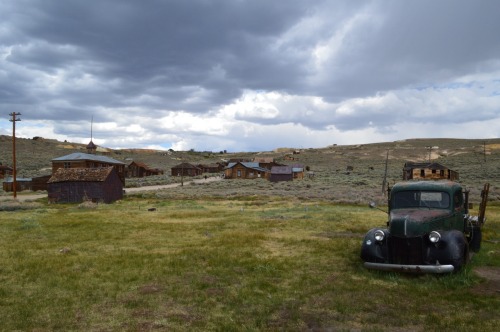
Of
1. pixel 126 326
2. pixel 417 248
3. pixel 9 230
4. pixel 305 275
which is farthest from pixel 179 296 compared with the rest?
pixel 9 230

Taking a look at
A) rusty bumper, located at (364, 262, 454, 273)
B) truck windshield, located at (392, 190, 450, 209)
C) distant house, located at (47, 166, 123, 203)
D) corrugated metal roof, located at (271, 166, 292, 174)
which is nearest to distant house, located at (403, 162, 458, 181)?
corrugated metal roof, located at (271, 166, 292, 174)

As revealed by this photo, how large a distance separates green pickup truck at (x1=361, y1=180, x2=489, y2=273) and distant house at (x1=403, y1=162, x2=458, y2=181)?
5607 cm

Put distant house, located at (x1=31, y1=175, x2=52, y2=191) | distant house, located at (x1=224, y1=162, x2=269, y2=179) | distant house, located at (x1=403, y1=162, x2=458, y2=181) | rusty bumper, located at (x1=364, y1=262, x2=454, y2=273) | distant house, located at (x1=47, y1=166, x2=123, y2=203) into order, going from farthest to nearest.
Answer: distant house, located at (x1=224, y1=162, x2=269, y2=179) < distant house, located at (x1=403, y1=162, x2=458, y2=181) < distant house, located at (x1=31, y1=175, x2=52, y2=191) < distant house, located at (x1=47, y1=166, x2=123, y2=203) < rusty bumper, located at (x1=364, y1=262, x2=454, y2=273)

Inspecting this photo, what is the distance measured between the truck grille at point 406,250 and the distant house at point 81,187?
3600 cm

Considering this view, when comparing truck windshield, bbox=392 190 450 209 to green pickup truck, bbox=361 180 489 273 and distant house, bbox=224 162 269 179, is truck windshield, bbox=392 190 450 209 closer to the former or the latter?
green pickup truck, bbox=361 180 489 273

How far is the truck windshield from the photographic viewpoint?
1164 cm

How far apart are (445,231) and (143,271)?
7.77 metres

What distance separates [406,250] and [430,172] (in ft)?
206

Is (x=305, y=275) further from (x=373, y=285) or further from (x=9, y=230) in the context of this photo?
(x=9, y=230)

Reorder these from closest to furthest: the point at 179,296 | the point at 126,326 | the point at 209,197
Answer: the point at 126,326 < the point at 179,296 < the point at 209,197

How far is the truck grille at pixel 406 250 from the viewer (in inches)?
397

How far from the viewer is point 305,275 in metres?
10.7

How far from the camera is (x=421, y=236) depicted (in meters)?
10.0

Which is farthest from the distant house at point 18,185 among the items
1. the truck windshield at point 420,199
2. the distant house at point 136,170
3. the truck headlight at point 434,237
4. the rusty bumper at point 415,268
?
the truck headlight at point 434,237
